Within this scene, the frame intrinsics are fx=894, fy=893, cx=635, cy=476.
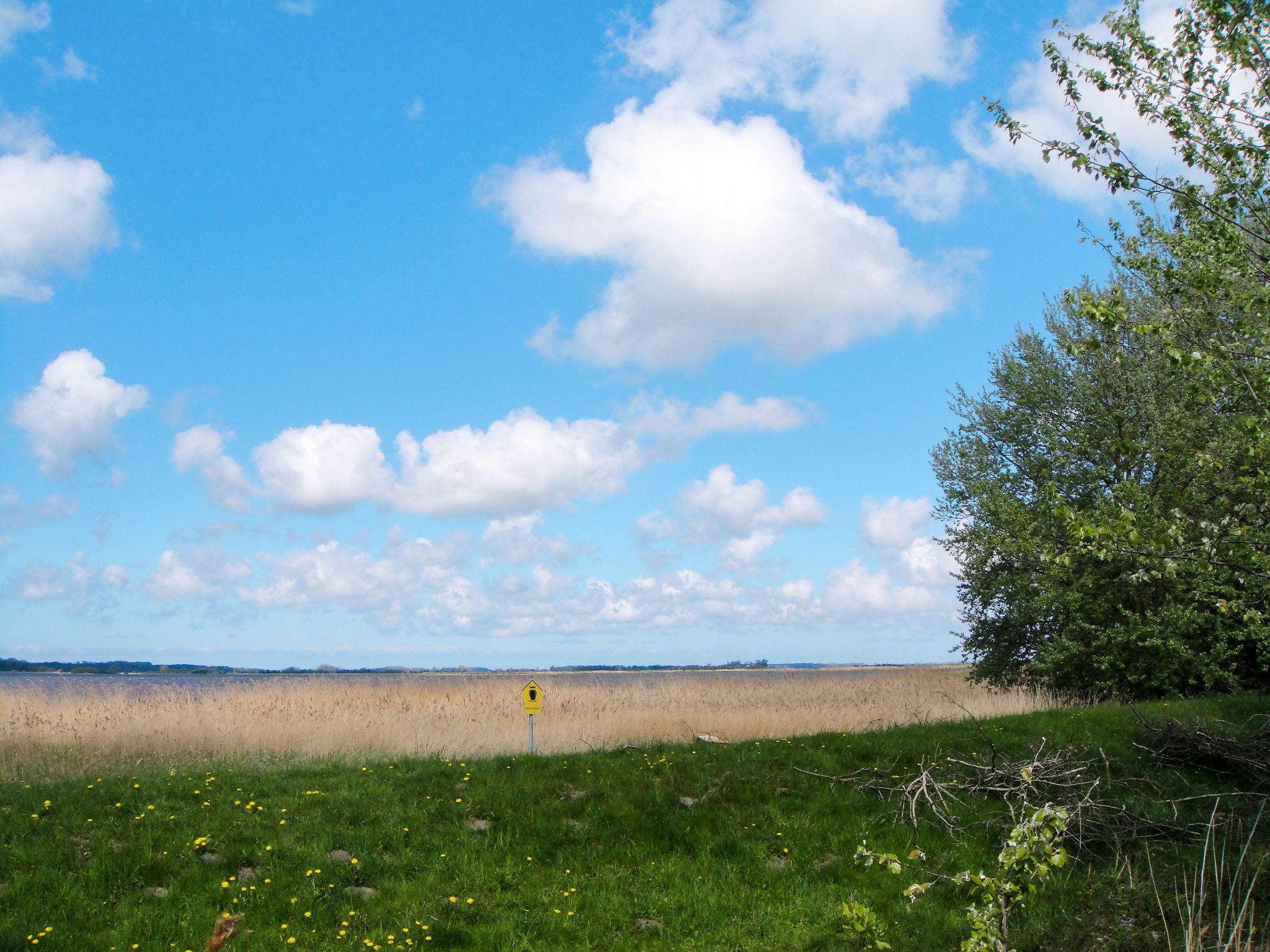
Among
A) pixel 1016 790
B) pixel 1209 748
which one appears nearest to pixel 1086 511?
pixel 1209 748

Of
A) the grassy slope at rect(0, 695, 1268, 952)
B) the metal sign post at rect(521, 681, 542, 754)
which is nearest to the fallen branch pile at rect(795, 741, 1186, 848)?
the grassy slope at rect(0, 695, 1268, 952)

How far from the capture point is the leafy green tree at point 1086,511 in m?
20.8

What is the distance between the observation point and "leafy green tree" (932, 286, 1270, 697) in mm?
20797

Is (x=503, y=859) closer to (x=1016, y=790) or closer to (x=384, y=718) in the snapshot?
(x=1016, y=790)

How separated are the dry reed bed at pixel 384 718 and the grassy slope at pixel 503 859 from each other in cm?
237

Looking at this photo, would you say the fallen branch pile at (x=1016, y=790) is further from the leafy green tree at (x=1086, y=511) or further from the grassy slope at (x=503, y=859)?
the leafy green tree at (x=1086, y=511)

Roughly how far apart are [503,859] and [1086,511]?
17.6 metres

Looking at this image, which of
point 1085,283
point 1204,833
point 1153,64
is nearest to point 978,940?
point 1204,833

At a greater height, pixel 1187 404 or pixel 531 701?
pixel 1187 404

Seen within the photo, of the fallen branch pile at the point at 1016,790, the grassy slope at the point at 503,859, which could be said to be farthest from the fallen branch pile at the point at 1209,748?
the fallen branch pile at the point at 1016,790

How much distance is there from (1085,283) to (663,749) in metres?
19.4

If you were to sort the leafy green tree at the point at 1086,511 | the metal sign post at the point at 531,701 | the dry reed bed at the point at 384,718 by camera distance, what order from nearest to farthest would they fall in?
the metal sign post at the point at 531,701 < the dry reed bed at the point at 384,718 < the leafy green tree at the point at 1086,511

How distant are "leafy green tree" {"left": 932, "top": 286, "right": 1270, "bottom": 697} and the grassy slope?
925cm

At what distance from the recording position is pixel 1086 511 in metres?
21.8
